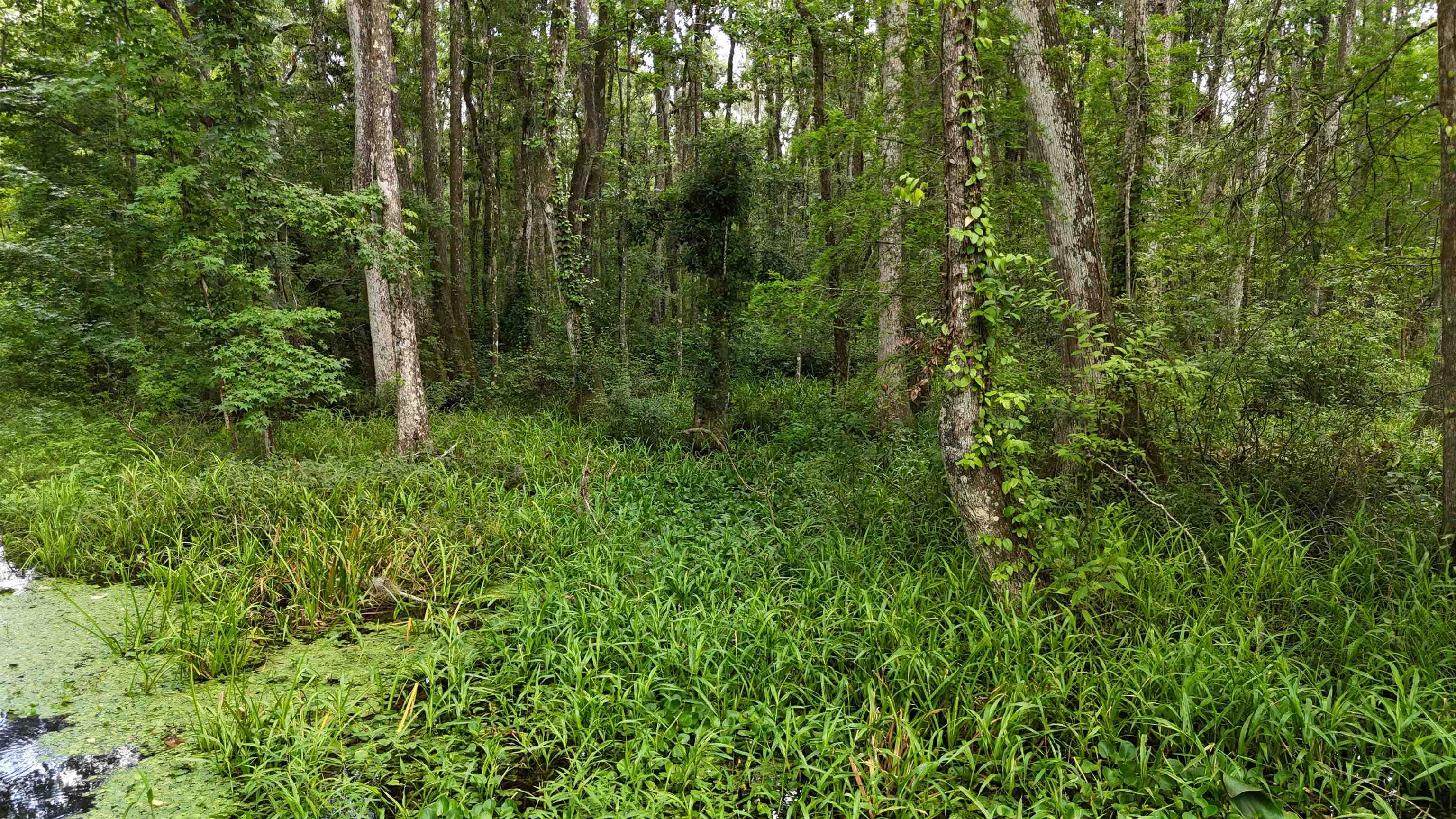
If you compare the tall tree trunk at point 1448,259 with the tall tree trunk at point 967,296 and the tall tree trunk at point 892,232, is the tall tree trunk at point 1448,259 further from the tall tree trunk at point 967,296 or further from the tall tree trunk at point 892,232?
the tall tree trunk at point 892,232

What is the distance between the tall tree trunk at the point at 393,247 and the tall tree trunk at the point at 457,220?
13.4ft

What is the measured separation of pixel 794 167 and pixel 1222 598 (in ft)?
24.3

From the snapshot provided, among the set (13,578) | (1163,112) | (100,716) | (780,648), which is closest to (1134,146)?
(1163,112)

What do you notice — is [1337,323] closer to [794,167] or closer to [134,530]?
[794,167]

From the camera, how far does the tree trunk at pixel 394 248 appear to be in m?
7.39

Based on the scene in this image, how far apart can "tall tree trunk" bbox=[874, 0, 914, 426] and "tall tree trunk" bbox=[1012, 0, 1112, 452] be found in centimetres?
168

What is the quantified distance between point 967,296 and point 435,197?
1156cm

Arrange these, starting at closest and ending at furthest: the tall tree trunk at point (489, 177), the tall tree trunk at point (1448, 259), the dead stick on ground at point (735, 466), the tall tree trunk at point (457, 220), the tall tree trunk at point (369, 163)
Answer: the tall tree trunk at point (1448, 259)
the dead stick on ground at point (735, 466)
the tall tree trunk at point (369, 163)
the tall tree trunk at point (457, 220)
the tall tree trunk at point (489, 177)

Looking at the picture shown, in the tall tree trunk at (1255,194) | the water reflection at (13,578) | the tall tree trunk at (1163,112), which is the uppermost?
the tall tree trunk at (1163,112)

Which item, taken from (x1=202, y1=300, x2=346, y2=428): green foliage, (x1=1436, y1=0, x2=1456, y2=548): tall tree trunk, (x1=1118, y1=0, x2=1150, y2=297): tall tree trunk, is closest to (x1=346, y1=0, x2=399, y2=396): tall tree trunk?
(x1=202, y1=300, x2=346, y2=428): green foliage

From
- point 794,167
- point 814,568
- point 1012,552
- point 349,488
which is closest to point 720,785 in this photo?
point 814,568

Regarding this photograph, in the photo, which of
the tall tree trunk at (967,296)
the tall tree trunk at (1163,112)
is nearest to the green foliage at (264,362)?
the tall tree trunk at (967,296)

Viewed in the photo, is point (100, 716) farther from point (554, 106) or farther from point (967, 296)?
point (554, 106)

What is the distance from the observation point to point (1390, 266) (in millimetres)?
5066
